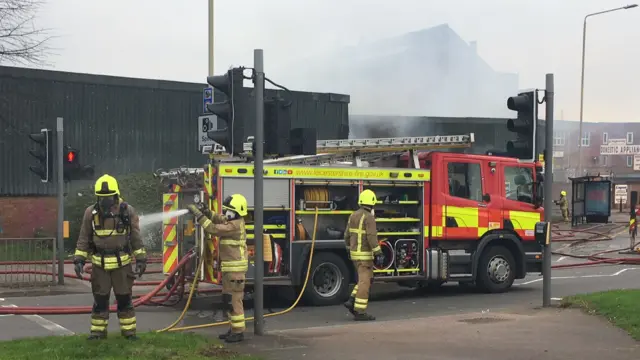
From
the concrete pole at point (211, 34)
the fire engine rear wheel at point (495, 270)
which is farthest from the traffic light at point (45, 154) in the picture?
the fire engine rear wheel at point (495, 270)

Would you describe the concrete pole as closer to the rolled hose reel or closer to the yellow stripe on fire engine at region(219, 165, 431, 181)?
the yellow stripe on fire engine at region(219, 165, 431, 181)

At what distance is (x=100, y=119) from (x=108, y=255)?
57.5 feet

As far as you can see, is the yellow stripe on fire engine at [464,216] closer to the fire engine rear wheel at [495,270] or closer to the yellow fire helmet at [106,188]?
the fire engine rear wheel at [495,270]

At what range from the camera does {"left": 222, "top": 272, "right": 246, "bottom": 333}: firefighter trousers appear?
7945 millimetres

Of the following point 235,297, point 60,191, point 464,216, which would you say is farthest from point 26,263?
point 464,216

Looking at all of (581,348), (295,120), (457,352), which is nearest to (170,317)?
(457,352)

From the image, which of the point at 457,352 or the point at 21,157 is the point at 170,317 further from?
the point at 21,157

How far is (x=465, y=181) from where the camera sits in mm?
12852

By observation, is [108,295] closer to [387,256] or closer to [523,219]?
[387,256]

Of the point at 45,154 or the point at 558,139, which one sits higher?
the point at 558,139

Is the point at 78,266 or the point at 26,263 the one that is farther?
the point at 26,263

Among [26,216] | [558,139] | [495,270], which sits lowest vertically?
[495,270]

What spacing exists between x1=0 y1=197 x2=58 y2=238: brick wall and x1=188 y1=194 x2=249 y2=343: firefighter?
49.5 ft

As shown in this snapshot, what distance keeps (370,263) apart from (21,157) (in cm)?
1587
